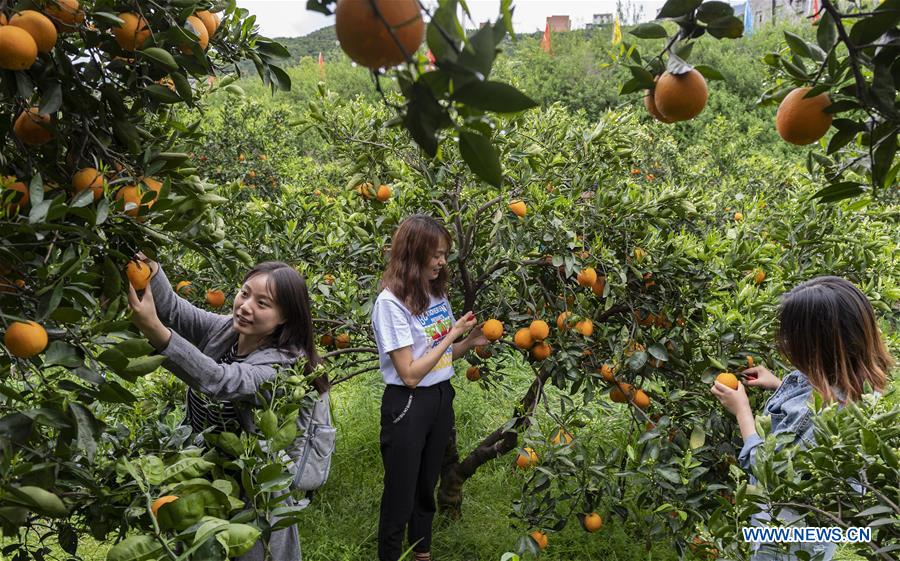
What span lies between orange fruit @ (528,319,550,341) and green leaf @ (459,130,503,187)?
5.38 feet

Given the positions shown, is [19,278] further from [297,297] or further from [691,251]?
[691,251]

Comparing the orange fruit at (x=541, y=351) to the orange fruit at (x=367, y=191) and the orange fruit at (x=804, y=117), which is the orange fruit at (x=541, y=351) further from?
the orange fruit at (x=804, y=117)

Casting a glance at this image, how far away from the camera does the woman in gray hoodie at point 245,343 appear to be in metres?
1.52

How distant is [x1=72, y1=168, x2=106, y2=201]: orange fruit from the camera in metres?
1.04

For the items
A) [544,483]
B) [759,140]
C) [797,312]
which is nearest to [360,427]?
[544,483]

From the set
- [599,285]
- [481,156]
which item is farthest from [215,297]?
[481,156]

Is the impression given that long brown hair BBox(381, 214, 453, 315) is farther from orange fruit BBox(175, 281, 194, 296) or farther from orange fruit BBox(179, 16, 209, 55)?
orange fruit BBox(179, 16, 209, 55)

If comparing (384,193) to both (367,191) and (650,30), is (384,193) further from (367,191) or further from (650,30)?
(650,30)

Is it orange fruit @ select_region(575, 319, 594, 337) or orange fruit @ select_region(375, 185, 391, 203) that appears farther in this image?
orange fruit @ select_region(375, 185, 391, 203)

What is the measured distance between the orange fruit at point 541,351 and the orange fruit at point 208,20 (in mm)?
1318

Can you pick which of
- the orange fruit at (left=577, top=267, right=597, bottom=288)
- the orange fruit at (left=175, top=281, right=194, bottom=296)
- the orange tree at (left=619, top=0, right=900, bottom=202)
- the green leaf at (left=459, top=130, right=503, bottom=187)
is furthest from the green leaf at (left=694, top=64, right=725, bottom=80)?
the orange fruit at (left=175, top=281, right=194, bottom=296)

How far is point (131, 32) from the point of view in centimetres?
106

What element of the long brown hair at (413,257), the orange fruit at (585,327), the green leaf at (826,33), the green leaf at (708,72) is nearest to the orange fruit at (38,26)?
the green leaf at (708,72)

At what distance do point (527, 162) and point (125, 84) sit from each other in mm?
1541
